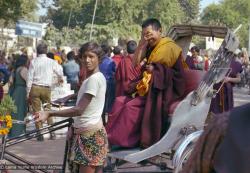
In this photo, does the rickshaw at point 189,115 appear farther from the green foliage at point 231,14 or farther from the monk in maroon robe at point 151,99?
the green foliage at point 231,14

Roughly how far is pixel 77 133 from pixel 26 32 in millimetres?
17881

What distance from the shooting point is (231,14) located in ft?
318

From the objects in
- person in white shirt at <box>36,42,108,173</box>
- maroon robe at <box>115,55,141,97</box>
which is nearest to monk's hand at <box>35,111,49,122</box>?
person in white shirt at <box>36,42,108,173</box>

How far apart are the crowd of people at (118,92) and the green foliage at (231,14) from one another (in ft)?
272

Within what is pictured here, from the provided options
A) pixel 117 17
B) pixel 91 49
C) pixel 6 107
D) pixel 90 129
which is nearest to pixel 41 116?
pixel 90 129

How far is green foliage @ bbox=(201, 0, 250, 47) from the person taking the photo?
9569cm

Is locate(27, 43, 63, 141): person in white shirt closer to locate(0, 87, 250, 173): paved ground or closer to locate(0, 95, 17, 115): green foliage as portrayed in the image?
locate(0, 87, 250, 173): paved ground

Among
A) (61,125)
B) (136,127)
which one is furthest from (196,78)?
(61,125)

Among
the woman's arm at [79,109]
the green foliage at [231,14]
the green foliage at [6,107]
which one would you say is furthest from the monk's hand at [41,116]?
the green foliage at [231,14]

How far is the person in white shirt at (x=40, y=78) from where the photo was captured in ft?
35.0

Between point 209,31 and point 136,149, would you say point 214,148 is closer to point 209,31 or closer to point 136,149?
point 136,149

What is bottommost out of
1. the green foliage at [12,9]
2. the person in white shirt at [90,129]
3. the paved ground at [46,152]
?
the paved ground at [46,152]

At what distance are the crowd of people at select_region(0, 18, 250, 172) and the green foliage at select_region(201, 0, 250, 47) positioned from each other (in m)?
83.0

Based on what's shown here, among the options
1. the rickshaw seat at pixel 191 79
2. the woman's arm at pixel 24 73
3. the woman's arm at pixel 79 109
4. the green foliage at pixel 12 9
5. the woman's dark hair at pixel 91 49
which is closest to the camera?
the woman's arm at pixel 79 109
